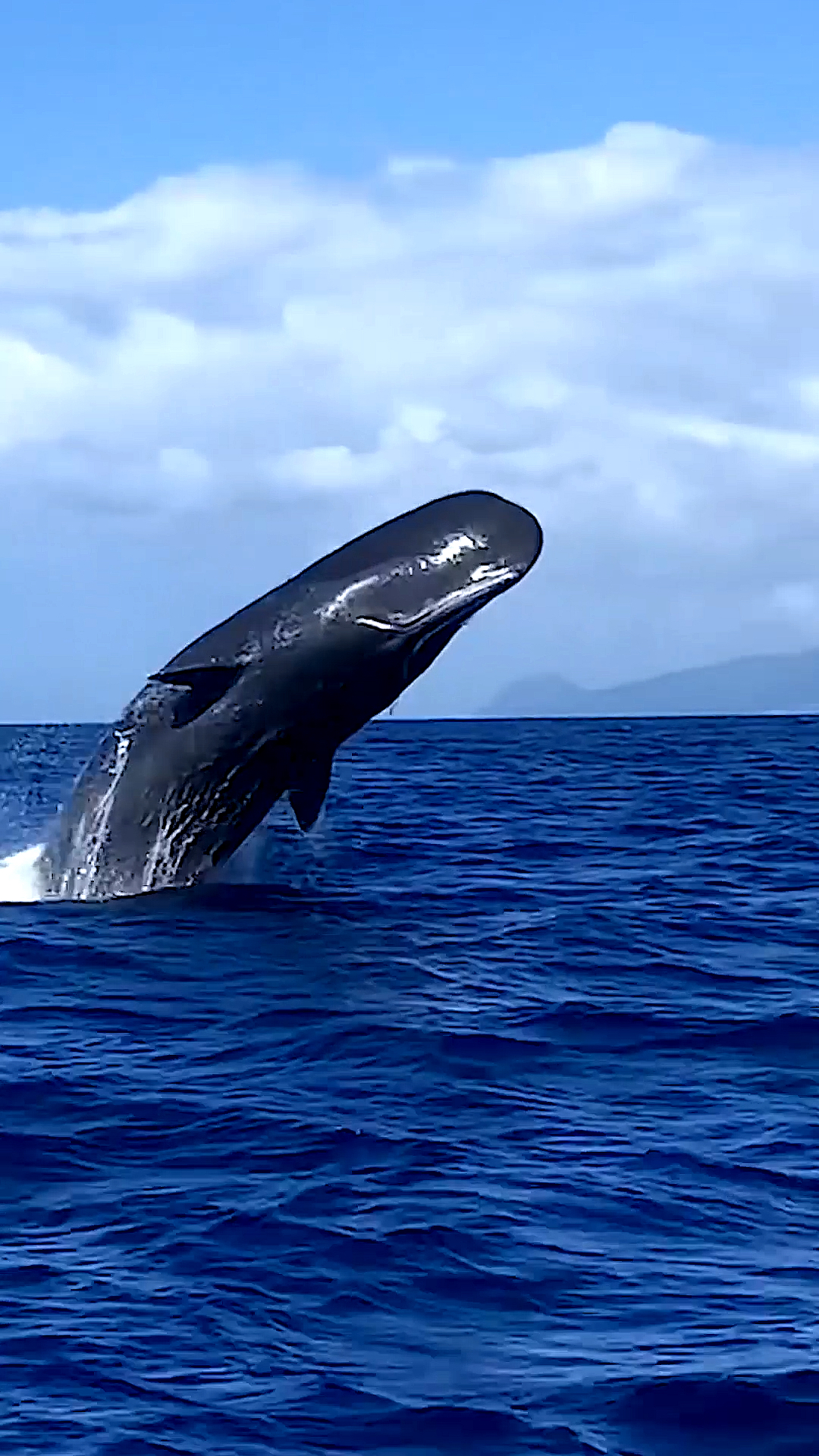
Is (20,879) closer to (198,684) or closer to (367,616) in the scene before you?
(198,684)

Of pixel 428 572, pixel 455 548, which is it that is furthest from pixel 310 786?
pixel 455 548

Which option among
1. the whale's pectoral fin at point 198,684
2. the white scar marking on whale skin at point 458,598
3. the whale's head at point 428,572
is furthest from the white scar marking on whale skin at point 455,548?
the whale's pectoral fin at point 198,684

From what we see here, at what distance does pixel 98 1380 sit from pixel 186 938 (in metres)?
9.43

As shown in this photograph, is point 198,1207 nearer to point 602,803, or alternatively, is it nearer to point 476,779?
point 602,803

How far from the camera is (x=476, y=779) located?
43188 mm

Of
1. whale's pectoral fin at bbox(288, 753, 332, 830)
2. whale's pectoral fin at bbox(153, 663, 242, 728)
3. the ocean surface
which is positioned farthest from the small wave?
whale's pectoral fin at bbox(288, 753, 332, 830)

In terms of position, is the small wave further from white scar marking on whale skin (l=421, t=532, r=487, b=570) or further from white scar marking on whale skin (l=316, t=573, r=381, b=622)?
white scar marking on whale skin (l=421, t=532, r=487, b=570)

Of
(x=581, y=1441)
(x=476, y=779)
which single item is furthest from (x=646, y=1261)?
(x=476, y=779)

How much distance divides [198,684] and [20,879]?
3896 mm

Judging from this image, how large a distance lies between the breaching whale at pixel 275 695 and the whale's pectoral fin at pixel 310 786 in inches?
0.6

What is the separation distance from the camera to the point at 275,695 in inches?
728

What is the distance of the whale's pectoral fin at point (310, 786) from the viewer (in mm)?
19250

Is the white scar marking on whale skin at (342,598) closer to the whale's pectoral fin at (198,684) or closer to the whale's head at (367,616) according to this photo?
the whale's head at (367,616)

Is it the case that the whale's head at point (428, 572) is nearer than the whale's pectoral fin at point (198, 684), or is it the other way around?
the whale's head at point (428, 572)
